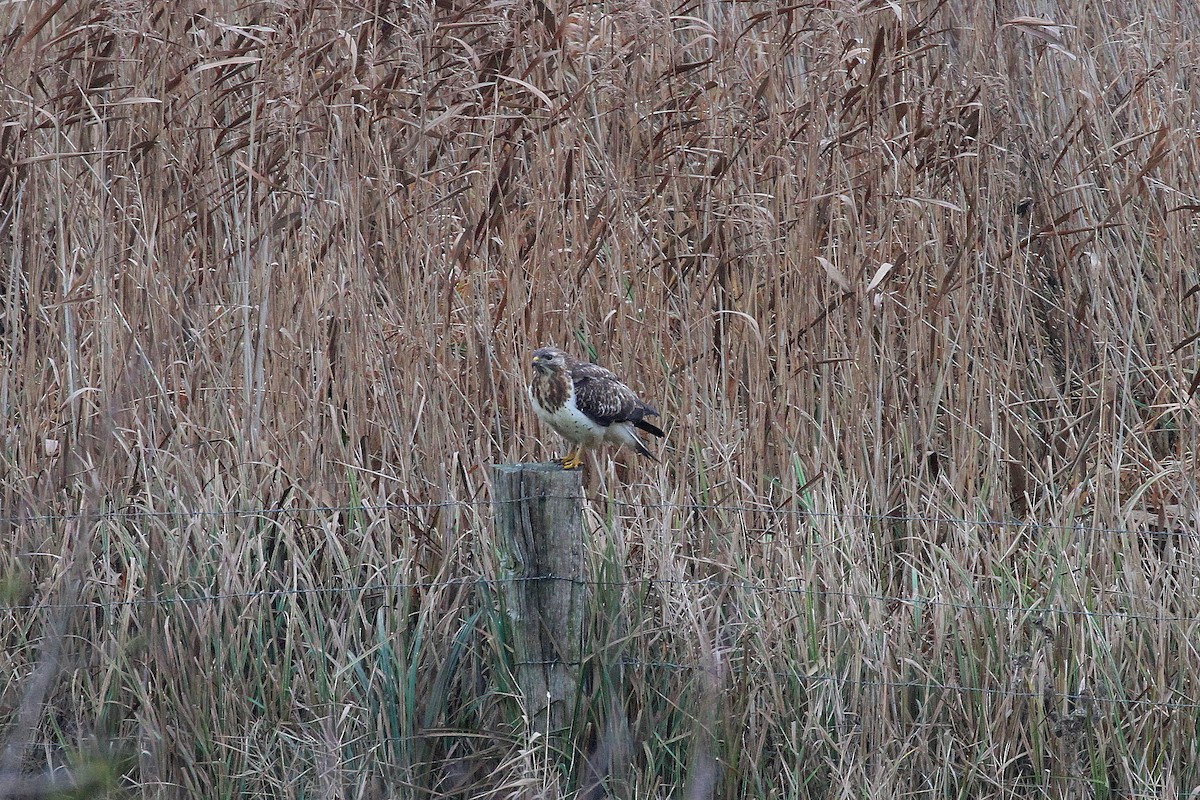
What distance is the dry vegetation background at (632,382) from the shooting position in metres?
A: 3.00

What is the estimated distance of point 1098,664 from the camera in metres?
3.00

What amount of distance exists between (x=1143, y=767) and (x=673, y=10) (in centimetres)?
264

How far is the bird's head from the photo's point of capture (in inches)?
132

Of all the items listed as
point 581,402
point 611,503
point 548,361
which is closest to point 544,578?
point 611,503

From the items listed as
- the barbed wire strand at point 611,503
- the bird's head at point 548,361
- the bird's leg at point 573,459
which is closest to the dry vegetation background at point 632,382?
the barbed wire strand at point 611,503

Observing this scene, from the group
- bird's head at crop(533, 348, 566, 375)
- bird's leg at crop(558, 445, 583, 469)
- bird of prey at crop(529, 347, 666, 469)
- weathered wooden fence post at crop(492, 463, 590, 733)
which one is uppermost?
bird's head at crop(533, 348, 566, 375)

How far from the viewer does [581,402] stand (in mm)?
3266

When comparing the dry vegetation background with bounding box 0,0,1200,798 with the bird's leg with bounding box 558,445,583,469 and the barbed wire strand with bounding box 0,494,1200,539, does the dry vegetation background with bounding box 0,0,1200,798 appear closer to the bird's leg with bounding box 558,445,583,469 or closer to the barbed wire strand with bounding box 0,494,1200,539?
the barbed wire strand with bounding box 0,494,1200,539

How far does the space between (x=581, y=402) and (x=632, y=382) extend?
1.55 ft

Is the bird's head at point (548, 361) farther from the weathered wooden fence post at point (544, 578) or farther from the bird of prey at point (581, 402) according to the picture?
the weathered wooden fence post at point (544, 578)

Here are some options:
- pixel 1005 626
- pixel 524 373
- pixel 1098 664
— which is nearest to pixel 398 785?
pixel 524 373

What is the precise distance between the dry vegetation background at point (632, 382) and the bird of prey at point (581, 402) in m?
0.20

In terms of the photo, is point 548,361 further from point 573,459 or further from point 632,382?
point 632,382

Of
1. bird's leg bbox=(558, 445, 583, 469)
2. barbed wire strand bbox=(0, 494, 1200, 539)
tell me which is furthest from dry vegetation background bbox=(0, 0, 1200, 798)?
bird's leg bbox=(558, 445, 583, 469)
